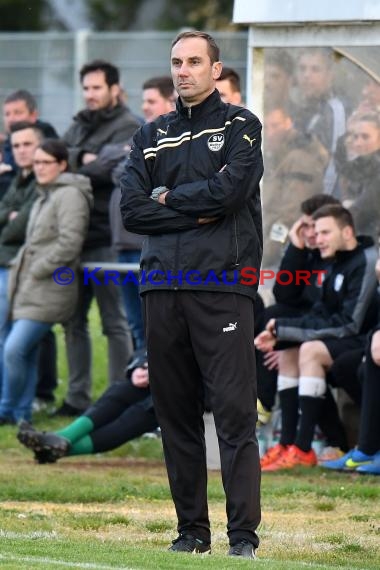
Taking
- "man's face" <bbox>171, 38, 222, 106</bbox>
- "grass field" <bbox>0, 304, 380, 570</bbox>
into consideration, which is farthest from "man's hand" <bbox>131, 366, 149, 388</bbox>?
"man's face" <bbox>171, 38, 222, 106</bbox>

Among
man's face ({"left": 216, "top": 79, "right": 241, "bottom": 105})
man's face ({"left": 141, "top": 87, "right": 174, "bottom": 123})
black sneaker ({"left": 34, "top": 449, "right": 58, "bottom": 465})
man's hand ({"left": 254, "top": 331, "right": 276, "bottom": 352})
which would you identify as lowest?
black sneaker ({"left": 34, "top": 449, "right": 58, "bottom": 465})

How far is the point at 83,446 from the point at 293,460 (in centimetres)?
146

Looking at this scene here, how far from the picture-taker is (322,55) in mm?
11562

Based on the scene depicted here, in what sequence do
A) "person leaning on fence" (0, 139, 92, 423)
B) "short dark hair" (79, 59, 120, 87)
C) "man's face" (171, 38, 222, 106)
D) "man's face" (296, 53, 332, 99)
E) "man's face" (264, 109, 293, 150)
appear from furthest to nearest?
"short dark hair" (79, 59, 120, 87)
"person leaning on fence" (0, 139, 92, 423)
"man's face" (264, 109, 293, 150)
"man's face" (296, 53, 332, 99)
"man's face" (171, 38, 222, 106)

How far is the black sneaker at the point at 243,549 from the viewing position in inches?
282

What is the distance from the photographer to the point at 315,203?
37.2 ft

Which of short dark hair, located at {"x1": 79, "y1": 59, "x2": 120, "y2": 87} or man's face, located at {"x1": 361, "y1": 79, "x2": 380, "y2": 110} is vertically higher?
short dark hair, located at {"x1": 79, "y1": 59, "x2": 120, "y2": 87}

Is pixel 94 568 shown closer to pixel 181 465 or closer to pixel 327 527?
pixel 181 465

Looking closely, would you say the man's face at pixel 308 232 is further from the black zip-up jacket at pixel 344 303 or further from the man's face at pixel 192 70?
the man's face at pixel 192 70

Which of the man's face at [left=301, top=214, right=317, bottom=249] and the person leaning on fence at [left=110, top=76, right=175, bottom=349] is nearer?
the man's face at [left=301, top=214, right=317, bottom=249]

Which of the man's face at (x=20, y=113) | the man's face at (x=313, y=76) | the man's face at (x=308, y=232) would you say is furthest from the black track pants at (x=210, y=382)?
the man's face at (x=20, y=113)

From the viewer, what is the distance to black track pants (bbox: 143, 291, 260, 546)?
7.25m

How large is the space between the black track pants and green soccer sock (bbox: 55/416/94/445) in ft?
11.7

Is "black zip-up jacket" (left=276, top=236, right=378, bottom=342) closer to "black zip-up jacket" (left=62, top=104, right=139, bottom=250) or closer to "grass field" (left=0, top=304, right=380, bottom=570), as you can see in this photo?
"grass field" (left=0, top=304, right=380, bottom=570)
